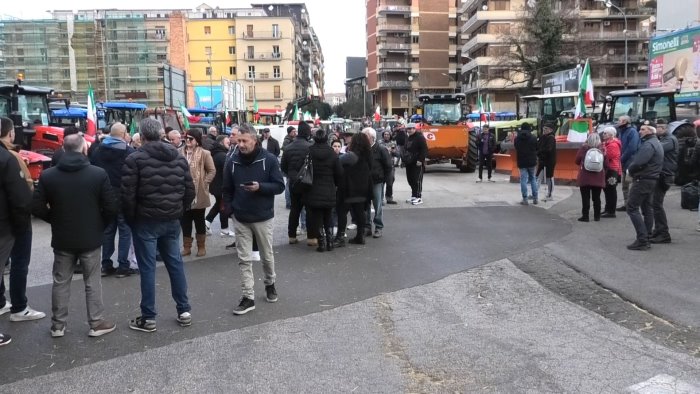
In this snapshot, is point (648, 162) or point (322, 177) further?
point (322, 177)

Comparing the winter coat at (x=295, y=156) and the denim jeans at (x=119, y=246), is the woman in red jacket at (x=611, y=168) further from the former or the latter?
the denim jeans at (x=119, y=246)

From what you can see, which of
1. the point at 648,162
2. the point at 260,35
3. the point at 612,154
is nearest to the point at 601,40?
the point at 260,35

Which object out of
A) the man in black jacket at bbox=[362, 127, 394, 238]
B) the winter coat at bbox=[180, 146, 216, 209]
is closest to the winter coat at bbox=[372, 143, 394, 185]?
the man in black jacket at bbox=[362, 127, 394, 238]

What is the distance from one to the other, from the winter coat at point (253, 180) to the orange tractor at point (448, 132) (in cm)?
1535

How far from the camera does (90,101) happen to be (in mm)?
17531

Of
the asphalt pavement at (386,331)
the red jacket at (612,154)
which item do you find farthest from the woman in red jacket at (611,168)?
the asphalt pavement at (386,331)

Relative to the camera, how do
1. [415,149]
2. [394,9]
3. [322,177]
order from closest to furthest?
[322,177] < [415,149] < [394,9]

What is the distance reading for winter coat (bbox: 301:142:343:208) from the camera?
8.98 meters

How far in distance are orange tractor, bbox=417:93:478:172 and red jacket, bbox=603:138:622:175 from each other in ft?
32.5

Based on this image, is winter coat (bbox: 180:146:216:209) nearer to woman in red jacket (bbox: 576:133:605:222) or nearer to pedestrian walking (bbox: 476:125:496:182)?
woman in red jacket (bbox: 576:133:605:222)

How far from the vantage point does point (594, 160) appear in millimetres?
10984

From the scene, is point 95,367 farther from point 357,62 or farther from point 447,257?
point 357,62

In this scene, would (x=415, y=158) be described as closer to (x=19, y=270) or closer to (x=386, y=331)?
(x=386, y=331)

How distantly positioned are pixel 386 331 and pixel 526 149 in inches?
351
